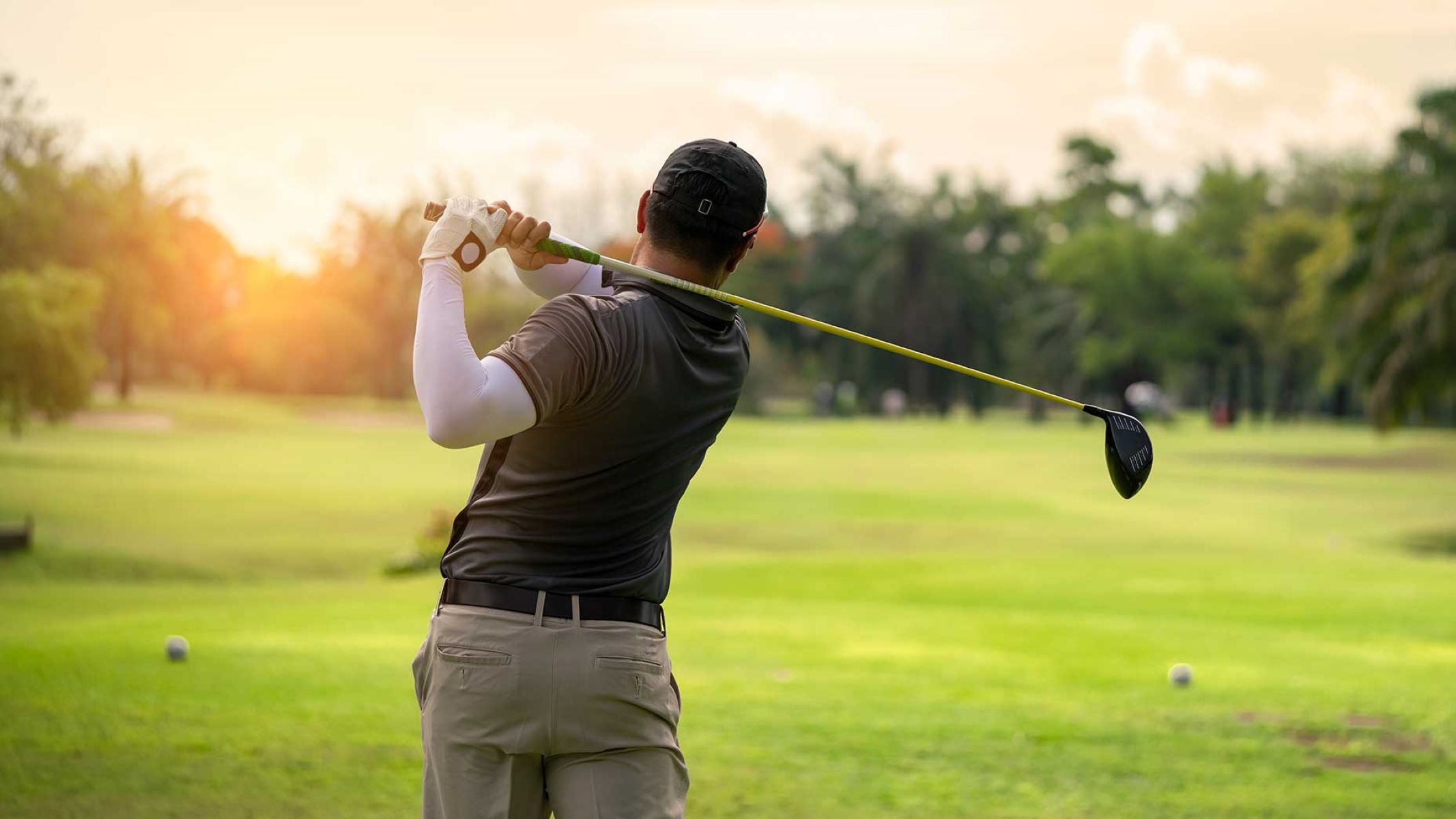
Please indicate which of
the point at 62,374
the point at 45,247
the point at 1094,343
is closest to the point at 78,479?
the point at 62,374

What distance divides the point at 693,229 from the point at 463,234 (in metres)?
0.41

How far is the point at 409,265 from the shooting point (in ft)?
204

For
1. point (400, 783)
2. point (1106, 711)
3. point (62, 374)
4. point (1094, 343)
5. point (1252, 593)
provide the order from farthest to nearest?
point (1094, 343) < point (62, 374) < point (1252, 593) < point (1106, 711) < point (400, 783)

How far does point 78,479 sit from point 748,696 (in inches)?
822

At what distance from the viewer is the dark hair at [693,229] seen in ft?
8.64

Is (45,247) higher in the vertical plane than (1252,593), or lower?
higher

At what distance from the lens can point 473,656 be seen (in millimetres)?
2551

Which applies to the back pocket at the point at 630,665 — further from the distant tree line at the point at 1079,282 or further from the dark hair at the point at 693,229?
the distant tree line at the point at 1079,282

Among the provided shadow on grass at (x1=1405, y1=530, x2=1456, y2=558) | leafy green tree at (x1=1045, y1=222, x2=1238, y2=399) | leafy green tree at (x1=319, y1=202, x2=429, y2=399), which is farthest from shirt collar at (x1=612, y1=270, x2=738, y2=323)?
leafy green tree at (x1=1045, y1=222, x2=1238, y2=399)

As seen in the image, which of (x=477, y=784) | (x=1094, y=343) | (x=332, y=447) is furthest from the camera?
(x=1094, y=343)

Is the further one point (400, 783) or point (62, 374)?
point (62, 374)

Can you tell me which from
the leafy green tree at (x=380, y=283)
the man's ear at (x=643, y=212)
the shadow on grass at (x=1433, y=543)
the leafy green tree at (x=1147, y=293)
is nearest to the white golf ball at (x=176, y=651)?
the man's ear at (x=643, y=212)

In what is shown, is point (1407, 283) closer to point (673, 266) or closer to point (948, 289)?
point (673, 266)

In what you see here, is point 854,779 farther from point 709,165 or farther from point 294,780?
point 709,165
